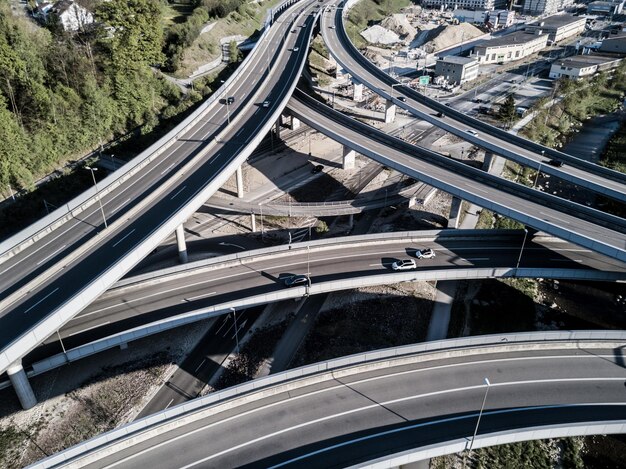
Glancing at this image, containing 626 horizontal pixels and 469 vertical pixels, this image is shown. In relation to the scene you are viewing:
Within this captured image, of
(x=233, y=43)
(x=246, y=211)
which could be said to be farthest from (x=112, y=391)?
(x=233, y=43)

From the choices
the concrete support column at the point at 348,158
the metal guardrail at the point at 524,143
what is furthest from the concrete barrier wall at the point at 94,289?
the metal guardrail at the point at 524,143

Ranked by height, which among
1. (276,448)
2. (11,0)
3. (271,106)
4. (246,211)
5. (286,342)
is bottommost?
(286,342)

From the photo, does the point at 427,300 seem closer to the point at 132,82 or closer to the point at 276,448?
the point at 276,448

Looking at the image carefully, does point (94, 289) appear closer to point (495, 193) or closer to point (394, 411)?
point (394, 411)

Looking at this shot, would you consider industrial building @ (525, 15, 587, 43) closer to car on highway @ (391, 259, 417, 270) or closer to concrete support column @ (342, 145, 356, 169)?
concrete support column @ (342, 145, 356, 169)

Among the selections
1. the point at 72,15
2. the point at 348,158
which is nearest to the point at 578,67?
the point at 348,158
